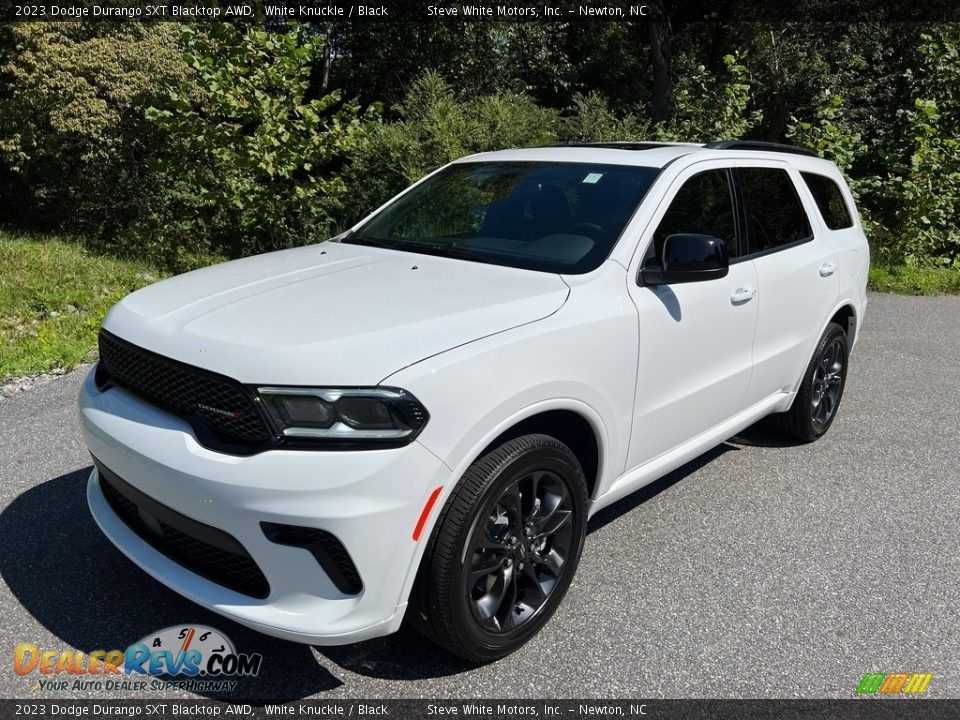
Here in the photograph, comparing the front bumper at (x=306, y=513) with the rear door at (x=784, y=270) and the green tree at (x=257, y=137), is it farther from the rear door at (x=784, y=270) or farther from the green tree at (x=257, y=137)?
the green tree at (x=257, y=137)

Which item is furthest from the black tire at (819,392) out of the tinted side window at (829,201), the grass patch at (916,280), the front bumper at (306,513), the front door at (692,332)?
the grass patch at (916,280)

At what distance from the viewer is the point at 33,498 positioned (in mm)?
3771

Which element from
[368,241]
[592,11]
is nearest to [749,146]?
[368,241]

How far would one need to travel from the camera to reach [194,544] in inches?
98.7

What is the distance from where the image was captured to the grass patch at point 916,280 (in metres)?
10.5

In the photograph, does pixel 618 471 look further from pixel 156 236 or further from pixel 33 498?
pixel 156 236

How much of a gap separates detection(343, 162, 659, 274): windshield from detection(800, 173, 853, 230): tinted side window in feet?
5.79

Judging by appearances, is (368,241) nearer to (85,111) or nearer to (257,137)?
(257,137)

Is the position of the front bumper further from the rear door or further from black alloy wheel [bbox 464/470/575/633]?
the rear door

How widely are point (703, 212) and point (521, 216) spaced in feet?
2.85

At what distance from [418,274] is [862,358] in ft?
17.9

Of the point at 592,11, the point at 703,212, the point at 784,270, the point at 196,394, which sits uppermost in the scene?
the point at 592,11

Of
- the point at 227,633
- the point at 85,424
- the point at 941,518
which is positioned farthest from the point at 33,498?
the point at 941,518

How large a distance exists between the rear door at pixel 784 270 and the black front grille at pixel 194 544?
8.76 feet
